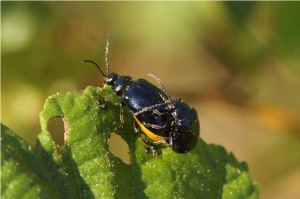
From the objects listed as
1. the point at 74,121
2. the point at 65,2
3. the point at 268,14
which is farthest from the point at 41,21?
the point at 74,121

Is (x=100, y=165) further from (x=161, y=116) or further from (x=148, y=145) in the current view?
(x=161, y=116)

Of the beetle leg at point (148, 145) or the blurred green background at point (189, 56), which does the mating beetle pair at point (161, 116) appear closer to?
the beetle leg at point (148, 145)

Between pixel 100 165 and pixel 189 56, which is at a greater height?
pixel 189 56

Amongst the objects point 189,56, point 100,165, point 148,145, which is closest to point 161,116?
point 148,145

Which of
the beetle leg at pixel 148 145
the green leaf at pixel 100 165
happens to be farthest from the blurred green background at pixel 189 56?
the beetle leg at pixel 148 145

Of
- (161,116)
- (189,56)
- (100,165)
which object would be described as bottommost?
(100,165)

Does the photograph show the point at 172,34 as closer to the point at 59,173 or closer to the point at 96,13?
the point at 96,13

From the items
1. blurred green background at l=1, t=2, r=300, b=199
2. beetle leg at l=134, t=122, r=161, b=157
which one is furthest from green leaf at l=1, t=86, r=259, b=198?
blurred green background at l=1, t=2, r=300, b=199
